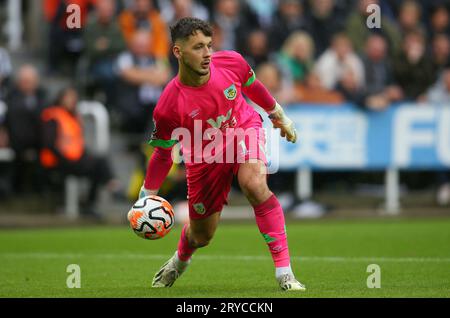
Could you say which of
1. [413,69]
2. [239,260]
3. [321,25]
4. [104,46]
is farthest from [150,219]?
[321,25]

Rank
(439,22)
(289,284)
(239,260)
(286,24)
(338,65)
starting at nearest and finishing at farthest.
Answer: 1. (289,284)
2. (239,260)
3. (338,65)
4. (286,24)
5. (439,22)

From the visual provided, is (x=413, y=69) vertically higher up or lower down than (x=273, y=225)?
higher up

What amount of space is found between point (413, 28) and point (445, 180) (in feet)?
9.77

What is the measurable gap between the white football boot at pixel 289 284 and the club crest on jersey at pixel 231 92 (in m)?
1.56

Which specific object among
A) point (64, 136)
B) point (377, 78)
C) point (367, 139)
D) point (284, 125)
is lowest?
point (367, 139)

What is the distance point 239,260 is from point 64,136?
6.22 meters

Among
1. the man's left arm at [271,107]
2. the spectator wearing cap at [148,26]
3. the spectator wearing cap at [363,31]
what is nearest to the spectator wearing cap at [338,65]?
the spectator wearing cap at [363,31]

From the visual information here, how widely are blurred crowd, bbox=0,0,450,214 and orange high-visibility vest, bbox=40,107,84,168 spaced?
18 cm

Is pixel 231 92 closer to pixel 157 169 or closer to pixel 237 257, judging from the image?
pixel 157 169

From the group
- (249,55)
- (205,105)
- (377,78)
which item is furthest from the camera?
(249,55)

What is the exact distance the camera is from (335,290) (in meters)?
8.55

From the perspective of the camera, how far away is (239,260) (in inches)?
453

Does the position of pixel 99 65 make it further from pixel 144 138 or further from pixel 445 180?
pixel 445 180
